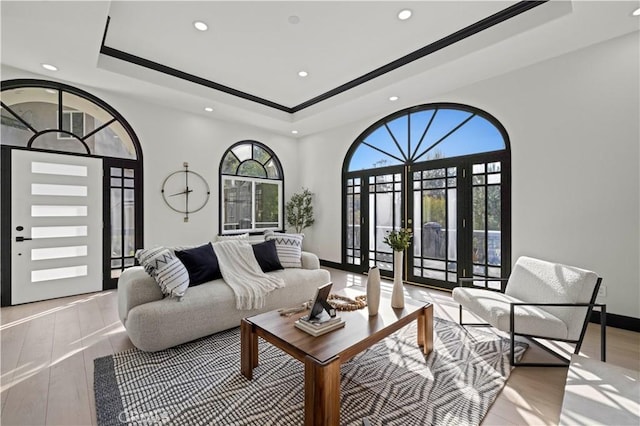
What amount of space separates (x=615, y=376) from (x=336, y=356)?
1.97 m

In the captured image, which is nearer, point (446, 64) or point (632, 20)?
point (632, 20)

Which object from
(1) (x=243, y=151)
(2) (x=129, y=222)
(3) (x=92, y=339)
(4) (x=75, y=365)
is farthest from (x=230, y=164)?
(4) (x=75, y=365)

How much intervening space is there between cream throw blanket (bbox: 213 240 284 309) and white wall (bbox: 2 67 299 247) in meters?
2.08

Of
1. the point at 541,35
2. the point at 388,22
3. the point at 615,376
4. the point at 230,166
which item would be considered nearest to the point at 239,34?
the point at 388,22

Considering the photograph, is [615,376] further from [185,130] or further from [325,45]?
[185,130]

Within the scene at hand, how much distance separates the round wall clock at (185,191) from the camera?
4910 mm

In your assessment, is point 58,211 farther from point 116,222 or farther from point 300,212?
point 300,212

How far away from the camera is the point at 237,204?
5.88 m

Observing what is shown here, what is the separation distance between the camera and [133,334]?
7.56 feet

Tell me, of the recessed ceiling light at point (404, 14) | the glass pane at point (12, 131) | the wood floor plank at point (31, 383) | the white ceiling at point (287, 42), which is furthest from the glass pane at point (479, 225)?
the glass pane at point (12, 131)

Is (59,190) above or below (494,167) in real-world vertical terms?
below

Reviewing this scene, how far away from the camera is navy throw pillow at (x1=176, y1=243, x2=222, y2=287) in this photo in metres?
2.90

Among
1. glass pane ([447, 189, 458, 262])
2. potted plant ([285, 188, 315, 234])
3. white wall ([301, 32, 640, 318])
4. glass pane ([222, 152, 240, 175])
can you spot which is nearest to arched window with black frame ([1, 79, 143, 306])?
glass pane ([222, 152, 240, 175])

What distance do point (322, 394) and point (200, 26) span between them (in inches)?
145
